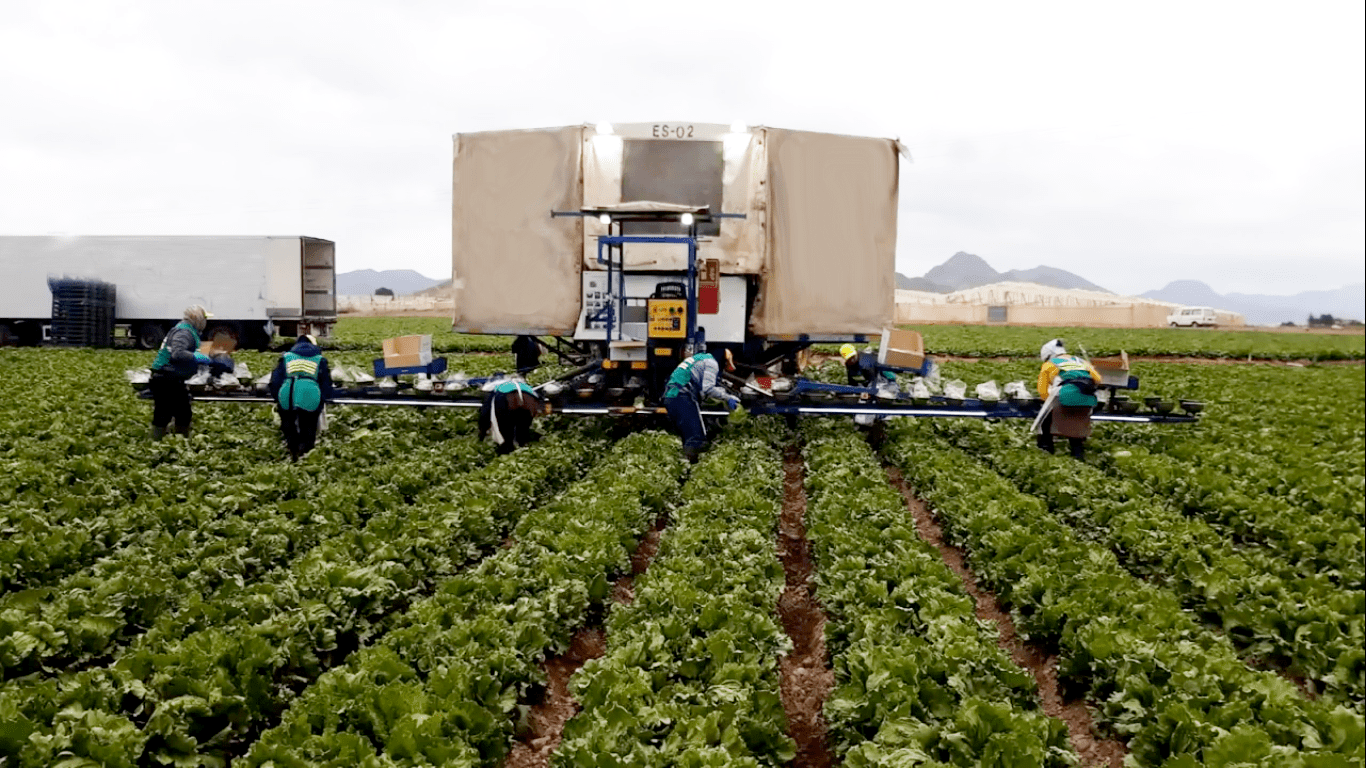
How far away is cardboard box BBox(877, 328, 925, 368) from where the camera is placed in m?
13.7

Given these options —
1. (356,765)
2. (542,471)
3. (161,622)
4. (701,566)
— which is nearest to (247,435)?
(542,471)

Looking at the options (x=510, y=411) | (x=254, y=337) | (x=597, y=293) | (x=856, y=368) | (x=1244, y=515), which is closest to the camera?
(x=1244, y=515)

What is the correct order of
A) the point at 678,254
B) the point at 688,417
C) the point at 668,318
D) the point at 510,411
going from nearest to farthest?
the point at 688,417 < the point at 510,411 < the point at 668,318 < the point at 678,254

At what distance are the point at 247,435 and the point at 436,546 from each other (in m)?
6.74

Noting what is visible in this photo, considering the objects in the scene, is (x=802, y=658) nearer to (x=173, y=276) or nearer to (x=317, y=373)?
(x=317, y=373)

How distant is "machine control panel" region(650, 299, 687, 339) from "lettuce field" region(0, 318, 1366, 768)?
1.85 metres

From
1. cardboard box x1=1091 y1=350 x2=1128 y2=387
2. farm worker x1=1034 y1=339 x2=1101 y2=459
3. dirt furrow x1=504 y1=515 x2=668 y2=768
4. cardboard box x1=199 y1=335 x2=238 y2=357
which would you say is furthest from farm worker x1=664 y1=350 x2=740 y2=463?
cardboard box x1=199 y1=335 x2=238 y2=357

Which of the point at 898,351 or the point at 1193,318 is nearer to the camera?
the point at 898,351

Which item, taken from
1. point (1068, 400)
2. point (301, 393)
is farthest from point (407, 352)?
point (1068, 400)

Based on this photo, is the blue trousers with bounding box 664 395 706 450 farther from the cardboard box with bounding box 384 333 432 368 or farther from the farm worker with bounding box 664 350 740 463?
the cardboard box with bounding box 384 333 432 368

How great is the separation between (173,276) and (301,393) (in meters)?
23.3

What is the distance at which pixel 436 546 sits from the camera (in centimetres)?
716

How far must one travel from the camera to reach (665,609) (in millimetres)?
5742

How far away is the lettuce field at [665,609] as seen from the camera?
419 centimetres
